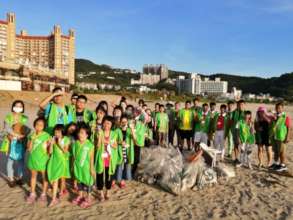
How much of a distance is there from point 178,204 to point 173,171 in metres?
0.86

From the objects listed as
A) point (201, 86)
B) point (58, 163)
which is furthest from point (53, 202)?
point (201, 86)

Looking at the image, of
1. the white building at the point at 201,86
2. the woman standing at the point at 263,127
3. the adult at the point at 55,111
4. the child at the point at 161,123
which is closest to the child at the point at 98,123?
the adult at the point at 55,111

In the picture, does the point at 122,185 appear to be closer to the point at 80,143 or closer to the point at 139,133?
the point at 139,133

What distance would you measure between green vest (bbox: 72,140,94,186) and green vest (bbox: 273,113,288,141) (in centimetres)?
458

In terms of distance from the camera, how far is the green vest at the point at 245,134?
7.50m

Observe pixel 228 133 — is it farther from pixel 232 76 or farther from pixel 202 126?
pixel 232 76

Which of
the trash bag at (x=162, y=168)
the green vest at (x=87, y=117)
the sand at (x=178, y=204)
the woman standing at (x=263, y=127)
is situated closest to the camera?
the sand at (x=178, y=204)

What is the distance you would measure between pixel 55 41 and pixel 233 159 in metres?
76.8

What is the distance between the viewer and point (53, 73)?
56344 mm

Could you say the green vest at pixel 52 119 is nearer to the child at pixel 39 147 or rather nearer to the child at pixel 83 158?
the child at pixel 39 147

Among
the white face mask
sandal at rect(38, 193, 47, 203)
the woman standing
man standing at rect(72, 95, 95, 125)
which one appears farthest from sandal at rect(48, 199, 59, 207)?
the woman standing

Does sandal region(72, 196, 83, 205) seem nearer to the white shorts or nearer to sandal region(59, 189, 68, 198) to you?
sandal region(59, 189, 68, 198)

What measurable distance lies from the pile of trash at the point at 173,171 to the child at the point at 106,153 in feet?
4.15

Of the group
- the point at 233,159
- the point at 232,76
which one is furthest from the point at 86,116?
the point at 232,76
